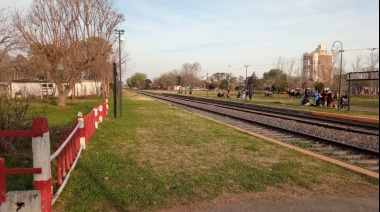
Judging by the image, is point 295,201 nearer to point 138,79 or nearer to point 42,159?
point 42,159

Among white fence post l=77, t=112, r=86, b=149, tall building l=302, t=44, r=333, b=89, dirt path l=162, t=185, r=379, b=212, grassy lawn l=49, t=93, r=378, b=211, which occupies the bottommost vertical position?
dirt path l=162, t=185, r=379, b=212

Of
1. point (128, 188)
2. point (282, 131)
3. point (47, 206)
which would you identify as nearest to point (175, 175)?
point (128, 188)

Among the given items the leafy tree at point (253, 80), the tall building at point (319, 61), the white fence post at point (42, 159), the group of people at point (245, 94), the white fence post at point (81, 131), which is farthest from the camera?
the leafy tree at point (253, 80)

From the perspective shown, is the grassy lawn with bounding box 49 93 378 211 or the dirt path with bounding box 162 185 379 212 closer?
the dirt path with bounding box 162 185 379 212

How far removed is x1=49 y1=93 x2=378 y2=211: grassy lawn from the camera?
175 inches

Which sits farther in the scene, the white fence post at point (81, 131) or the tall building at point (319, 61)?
the tall building at point (319, 61)

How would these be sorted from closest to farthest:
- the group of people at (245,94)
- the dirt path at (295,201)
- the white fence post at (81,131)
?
the dirt path at (295,201), the white fence post at (81,131), the group of people at (245,94)

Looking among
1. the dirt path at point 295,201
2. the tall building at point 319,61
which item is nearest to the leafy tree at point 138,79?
the tall building at point 319,61

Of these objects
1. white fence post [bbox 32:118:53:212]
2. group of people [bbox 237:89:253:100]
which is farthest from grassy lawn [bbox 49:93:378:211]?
group of people [bbox 237:89:253:100]

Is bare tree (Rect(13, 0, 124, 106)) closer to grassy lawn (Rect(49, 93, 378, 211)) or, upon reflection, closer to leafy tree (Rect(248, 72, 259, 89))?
grassy lawn (Rect(49, 93, 378, 211))

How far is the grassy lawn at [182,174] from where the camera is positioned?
443 centimetres

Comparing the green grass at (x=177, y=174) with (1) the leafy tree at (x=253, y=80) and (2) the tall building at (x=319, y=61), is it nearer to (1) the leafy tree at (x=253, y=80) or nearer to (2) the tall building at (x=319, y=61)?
(2) the tall building at (x=319, y=61)

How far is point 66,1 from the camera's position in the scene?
21.7 m

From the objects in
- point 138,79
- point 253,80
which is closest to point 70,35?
point 253,80
